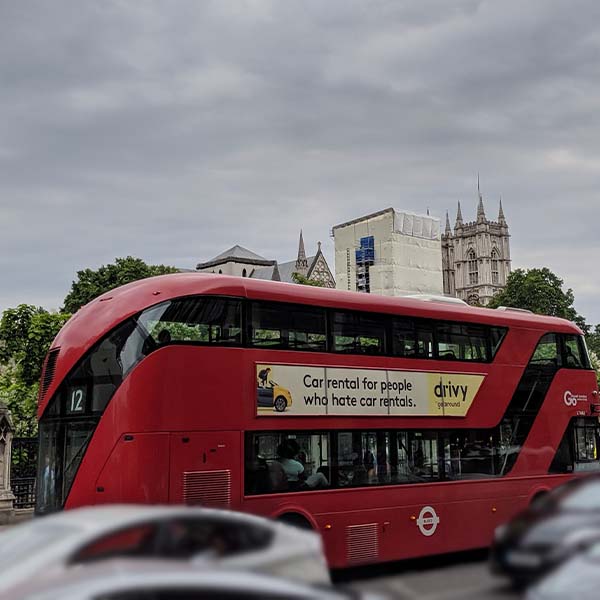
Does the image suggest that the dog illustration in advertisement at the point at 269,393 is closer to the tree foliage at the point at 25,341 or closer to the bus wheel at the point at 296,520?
the bus wheel at the point at 296,520

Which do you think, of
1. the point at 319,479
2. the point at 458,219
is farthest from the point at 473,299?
the point at 319,479

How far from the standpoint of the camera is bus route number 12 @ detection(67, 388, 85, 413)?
434 inches

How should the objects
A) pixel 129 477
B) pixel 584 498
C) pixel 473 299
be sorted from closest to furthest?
pixel 584 498
pixel 129 477
pixel 473 299

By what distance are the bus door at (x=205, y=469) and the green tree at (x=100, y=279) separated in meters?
43.7

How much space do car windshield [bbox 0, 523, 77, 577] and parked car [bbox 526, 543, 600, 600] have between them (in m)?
3.15

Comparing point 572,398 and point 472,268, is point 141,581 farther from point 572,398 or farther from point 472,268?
point 472,268

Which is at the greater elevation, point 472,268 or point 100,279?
point 472,268

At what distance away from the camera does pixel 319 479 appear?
12.3 m

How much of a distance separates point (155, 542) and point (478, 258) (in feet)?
483

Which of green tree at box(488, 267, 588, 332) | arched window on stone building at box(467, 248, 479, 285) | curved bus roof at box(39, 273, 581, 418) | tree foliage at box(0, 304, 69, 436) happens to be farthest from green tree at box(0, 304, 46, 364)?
arched window on stone building at box(467, 248, 479, 285)

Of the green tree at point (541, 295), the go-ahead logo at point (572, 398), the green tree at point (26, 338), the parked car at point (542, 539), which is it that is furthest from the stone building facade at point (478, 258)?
the parked car at point (542, 539)

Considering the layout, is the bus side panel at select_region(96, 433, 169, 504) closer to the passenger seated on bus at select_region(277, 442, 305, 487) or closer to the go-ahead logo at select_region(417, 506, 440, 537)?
the passenger seated on bus at select_region(277, 442, 305, 487)

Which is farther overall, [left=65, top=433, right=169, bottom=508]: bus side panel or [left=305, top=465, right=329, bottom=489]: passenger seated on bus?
[left=305, top=465, right=329, bottom=489]: passenger seated on bus

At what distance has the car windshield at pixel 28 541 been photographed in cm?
545
